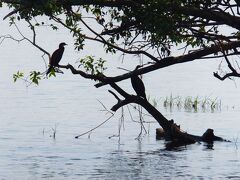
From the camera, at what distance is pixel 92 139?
96.0 ft

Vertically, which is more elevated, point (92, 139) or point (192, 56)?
point (192, 56)

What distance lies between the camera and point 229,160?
80.7ft

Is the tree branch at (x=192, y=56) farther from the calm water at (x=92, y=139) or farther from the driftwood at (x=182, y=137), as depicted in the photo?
the driftwood at (x=182, y=137)

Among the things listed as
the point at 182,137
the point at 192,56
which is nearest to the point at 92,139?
the point at 182,137

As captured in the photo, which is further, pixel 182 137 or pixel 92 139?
pixel 92 139

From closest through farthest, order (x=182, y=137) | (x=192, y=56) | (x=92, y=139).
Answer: (x=192, y=56), (x=182, y=137), (x=92, y=139)

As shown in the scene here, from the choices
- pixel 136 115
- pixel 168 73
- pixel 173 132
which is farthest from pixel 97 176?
pixel 168 73

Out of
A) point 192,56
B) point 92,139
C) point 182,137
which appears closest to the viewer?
point 192,56

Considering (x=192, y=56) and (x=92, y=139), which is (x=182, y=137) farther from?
(x=192, y=56)

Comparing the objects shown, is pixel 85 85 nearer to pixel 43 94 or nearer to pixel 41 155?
pixel 43 94

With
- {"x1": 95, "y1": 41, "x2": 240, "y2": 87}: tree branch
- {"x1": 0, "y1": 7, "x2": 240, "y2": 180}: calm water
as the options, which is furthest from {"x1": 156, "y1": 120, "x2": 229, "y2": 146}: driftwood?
{"x1": 95, "y1": 41, "x2": 240, "y2": 87}: tree branch

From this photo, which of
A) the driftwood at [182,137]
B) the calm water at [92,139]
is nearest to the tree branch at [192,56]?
the calm water at [92,139]

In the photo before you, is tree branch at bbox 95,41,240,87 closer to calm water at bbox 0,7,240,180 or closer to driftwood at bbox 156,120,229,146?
calm water at bbox 0,7,240,180

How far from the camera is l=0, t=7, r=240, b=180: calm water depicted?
21953 millimetres
